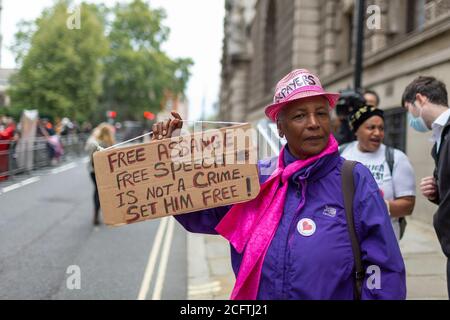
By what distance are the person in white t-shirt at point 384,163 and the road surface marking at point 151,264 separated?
9.36 feet

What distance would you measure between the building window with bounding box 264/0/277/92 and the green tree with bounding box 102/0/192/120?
1199 inches

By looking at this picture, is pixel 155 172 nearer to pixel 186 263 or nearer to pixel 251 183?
pixel 251 183

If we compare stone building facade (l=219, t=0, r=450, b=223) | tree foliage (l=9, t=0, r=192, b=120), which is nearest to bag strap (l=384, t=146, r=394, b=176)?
stone building facade (l=219, t=0, r=450, b=223)

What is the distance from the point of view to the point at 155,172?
223 centimetres

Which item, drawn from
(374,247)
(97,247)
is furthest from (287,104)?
(97,247)

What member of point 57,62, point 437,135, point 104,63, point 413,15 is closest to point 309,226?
point 437,135

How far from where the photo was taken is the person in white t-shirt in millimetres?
3793

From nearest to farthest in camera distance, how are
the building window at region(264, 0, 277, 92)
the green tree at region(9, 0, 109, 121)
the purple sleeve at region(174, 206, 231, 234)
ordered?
the purple sleeve at region(174, 206, 231, 234)
the green tree at region(9, 0, 109, 121)
the building window at region(264, 0, 277, 92)

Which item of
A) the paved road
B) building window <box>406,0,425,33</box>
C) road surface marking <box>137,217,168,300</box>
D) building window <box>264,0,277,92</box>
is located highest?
building window <box>264,0,277,92</box>

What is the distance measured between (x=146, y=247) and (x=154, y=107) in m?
56.1

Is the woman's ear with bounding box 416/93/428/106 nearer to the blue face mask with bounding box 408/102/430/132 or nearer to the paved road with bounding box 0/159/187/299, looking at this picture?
the blue face mask with bounding box 408/102/430/132

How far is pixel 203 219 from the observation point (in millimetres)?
2459

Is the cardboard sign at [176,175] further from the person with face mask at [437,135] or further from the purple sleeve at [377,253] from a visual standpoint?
the person with face mask at [437,135]

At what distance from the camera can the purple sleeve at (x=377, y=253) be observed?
2062mm
